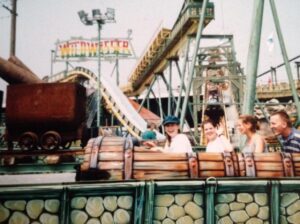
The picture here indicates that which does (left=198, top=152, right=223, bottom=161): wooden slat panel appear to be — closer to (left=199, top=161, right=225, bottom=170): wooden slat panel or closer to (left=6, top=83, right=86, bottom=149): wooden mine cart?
(left=199, top=161, right=225, bottom=170): wooden slat panel

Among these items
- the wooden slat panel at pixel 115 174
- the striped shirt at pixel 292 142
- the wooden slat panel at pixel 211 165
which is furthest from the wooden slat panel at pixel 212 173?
the striped shirt at pixel 292 142

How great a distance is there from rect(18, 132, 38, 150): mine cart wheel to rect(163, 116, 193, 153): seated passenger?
6.72 meters

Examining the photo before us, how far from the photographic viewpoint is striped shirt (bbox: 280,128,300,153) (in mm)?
3627

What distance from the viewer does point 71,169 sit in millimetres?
7570

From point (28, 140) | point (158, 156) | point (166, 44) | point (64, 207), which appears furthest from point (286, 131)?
point (166, 44)

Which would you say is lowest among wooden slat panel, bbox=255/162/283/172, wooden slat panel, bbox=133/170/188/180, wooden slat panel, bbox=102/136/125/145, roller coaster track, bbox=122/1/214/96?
wooden slat panel, bbox=133/170/188/180

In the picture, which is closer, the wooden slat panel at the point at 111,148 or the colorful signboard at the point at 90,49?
the wooden slat panel at the point at 111,148

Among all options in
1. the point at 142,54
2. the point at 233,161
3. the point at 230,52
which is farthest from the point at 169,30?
the point at 233,161

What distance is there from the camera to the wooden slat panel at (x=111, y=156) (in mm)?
3049

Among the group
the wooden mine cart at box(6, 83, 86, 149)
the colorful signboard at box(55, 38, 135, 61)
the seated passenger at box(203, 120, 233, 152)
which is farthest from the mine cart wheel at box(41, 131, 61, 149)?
the colorful signboard at box(55, 38, 135, 61)

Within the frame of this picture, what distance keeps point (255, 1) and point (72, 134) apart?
6.94m

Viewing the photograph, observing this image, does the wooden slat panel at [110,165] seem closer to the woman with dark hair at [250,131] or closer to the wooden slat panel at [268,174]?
the wooden slat panel at [268,174]

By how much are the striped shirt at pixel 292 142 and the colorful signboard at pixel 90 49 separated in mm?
45039

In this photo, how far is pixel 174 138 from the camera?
418cm
